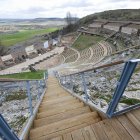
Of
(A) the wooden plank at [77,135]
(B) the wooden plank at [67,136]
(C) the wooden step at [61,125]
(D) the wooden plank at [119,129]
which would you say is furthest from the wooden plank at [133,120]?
Result: (B) the wooden plank at [67,136]

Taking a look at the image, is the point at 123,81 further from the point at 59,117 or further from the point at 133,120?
the point at 59,117

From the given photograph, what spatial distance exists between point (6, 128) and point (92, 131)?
4.47 ft

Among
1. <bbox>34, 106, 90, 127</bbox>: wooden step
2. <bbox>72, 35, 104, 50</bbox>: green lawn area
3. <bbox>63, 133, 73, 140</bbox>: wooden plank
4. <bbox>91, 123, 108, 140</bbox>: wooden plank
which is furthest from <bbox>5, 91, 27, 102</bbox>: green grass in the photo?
<bbox>72, 35, 104, 50</bbox>: green lawn area

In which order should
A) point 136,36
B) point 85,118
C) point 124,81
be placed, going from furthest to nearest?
point 136,36
point 85,118
point 124,81

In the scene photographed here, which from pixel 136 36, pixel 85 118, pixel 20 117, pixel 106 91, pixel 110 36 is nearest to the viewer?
pixel 85 118

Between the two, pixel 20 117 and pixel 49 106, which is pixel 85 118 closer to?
pixel 49 106

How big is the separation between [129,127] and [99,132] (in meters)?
0.44

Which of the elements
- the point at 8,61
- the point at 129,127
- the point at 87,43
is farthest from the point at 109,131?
the point at 8,61

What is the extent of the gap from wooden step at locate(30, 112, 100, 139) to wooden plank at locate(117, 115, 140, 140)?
56 centimetres

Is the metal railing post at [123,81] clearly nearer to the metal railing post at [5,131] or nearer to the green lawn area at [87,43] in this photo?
the metal railing post at [5,131]

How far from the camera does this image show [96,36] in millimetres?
46188

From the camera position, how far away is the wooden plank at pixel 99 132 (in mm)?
2652

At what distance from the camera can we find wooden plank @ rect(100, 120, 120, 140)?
260cm

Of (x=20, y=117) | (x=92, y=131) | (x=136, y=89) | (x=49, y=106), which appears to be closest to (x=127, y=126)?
(x=92, y=131)
